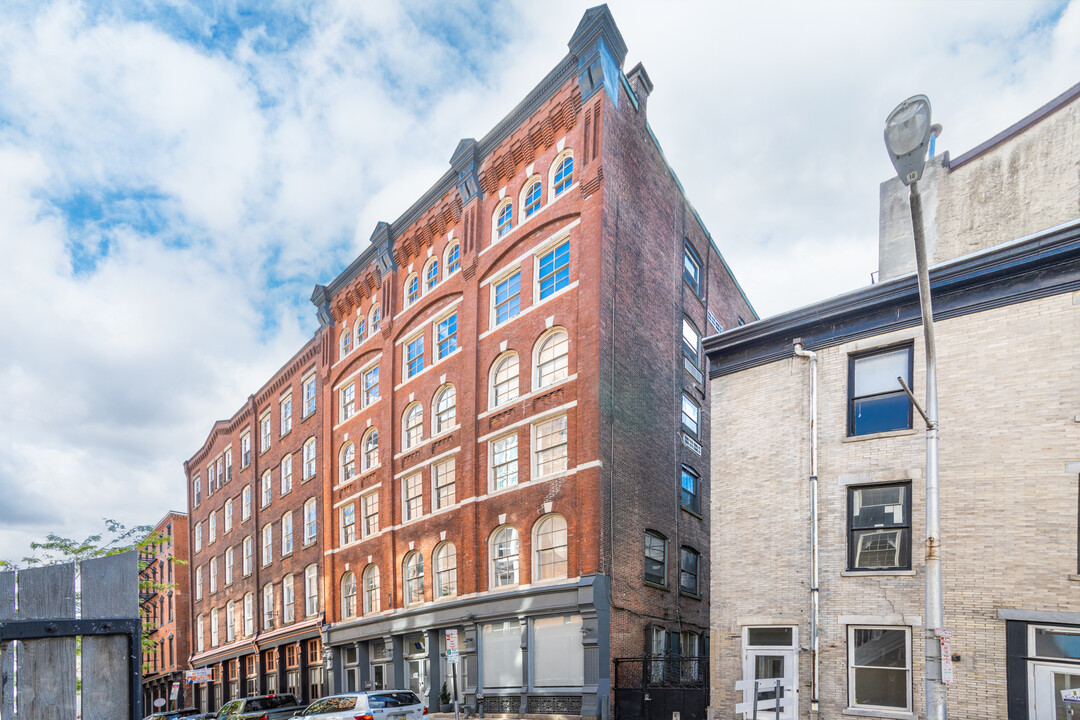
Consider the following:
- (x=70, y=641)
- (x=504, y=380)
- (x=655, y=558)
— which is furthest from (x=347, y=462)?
(x=70, y=641)

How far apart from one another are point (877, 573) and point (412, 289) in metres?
24.2

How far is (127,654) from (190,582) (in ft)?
208

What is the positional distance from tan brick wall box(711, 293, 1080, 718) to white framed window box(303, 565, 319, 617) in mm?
25628

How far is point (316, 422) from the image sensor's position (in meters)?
42.4

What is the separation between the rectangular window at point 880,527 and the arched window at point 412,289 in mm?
22144

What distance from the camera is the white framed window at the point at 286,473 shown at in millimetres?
45031

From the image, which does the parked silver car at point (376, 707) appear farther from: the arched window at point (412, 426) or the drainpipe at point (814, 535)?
the arched window at point (412, 426)

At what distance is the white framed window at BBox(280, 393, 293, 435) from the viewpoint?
46.4 m

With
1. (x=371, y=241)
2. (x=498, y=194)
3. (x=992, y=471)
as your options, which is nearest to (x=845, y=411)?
(x=992, y=471)

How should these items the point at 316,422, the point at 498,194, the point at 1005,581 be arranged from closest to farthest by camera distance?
the point at 1005,581 < the point at 498,194 < the point at 316,422

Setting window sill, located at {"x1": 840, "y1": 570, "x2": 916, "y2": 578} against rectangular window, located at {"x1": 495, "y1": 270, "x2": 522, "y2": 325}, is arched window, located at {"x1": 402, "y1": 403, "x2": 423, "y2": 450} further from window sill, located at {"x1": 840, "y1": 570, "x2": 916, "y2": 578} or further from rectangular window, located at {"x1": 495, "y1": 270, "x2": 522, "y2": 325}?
window sill, located at {"x1": 840, "y1": 570, "x2": 916, "y2": 578}

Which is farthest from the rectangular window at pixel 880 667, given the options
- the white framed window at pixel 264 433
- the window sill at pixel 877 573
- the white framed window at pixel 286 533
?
the white framed window at pixel 264 433

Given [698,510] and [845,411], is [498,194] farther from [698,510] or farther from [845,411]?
[845,411]

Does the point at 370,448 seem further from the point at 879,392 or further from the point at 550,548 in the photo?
the point at 879,392
